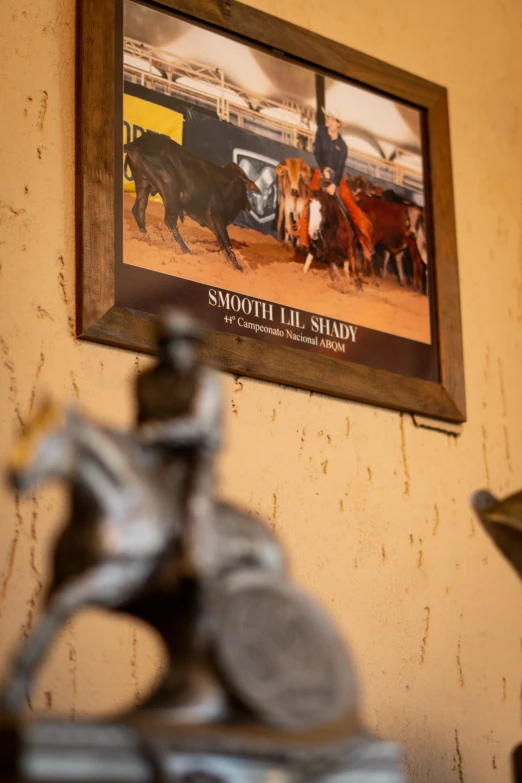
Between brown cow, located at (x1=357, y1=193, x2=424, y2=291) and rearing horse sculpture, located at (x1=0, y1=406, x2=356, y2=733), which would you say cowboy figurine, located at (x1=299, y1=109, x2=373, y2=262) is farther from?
rearing horse sculpture, located at (x1=0, y1=406, x2=356, y2=733)

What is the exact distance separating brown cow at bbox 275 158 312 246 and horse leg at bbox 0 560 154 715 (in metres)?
1.23

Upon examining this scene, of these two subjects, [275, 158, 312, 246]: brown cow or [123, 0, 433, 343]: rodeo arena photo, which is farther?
[275, 158, 312, 246]: brown cow

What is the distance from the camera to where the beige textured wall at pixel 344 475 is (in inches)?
69.7

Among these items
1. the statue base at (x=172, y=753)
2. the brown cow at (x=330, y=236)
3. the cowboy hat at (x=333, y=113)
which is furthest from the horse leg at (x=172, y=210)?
the statue base at (x=172, y=753)

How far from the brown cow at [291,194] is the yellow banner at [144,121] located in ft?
0.78

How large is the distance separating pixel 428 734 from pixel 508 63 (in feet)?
5.33

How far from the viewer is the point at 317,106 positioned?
7.71 ft

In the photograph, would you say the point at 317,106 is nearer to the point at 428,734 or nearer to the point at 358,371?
the point at 358,371

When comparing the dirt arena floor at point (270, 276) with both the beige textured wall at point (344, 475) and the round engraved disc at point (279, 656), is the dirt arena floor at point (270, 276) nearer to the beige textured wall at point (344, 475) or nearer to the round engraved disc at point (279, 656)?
the beige textured wall at point (344, 475)

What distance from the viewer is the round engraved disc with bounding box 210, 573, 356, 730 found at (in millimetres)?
1087

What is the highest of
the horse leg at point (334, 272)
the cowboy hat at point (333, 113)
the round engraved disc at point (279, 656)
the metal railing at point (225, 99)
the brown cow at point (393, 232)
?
the cowboy hat at point (333, 113)

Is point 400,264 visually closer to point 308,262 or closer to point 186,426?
point 308,262

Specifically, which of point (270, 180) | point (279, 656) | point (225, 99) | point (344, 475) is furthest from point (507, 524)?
point (225, 99)

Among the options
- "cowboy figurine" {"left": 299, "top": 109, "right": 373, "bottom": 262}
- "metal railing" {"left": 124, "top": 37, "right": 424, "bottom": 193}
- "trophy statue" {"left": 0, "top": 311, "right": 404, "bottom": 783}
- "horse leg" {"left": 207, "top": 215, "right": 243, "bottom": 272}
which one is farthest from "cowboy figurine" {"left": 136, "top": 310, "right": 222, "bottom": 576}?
"cowboy figurine" {"left": 299, "top": 109, "right": 373, "bottom": 262}
